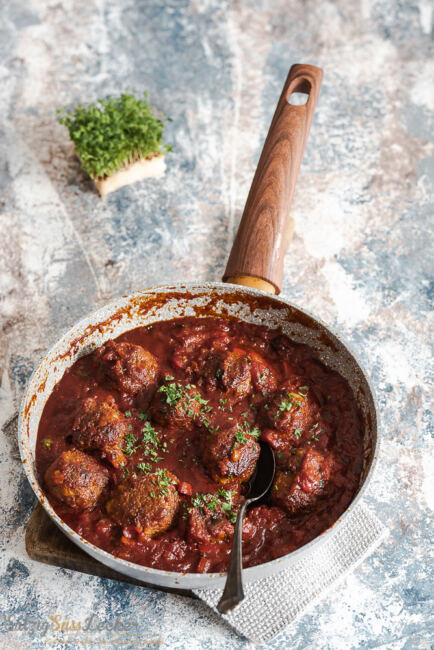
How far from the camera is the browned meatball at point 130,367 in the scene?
13.6 feet

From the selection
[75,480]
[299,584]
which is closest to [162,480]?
[75,480]

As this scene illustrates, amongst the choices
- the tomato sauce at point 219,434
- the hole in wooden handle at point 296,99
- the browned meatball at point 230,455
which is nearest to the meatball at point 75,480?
the tomato sauce at point 219,434

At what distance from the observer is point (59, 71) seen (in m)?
6.88

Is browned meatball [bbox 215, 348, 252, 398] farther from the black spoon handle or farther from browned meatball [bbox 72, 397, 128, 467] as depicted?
the black spoon handle

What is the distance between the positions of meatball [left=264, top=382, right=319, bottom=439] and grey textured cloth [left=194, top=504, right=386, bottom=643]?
0.57m

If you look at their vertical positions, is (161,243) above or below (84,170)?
below

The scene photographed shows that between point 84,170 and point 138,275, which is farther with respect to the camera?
point 84,170

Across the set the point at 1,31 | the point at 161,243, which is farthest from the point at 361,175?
the point at 1,31

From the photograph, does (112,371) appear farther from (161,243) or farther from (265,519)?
(161,243)

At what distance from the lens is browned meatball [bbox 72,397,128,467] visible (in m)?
3.83

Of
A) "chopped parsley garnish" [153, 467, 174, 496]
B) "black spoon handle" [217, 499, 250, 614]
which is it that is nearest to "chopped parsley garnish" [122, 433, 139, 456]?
"chopped parsley garnish" [153, 467, 174, 496]

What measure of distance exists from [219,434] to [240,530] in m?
0.69

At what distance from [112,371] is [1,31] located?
4889 millimetres

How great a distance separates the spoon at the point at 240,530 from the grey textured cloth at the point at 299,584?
1.50 ft
